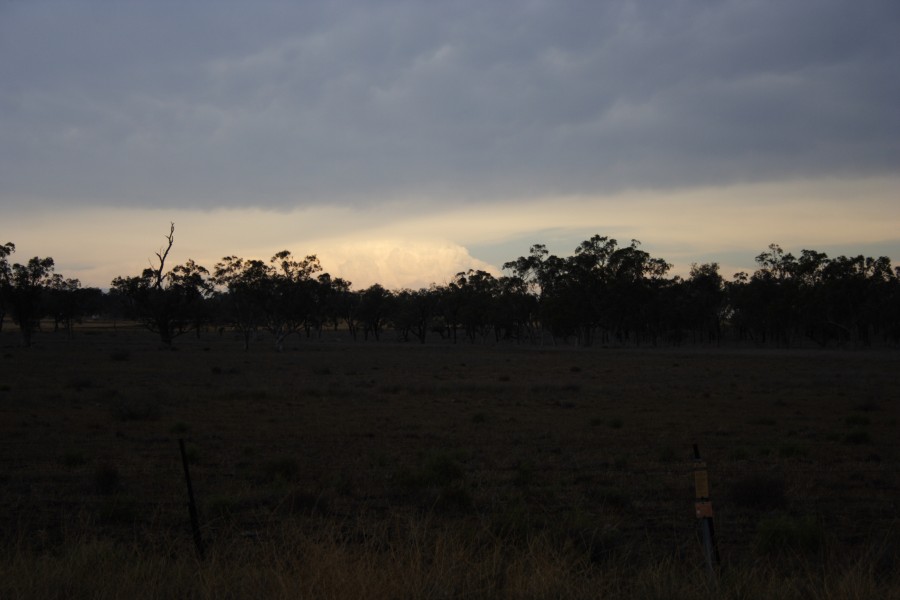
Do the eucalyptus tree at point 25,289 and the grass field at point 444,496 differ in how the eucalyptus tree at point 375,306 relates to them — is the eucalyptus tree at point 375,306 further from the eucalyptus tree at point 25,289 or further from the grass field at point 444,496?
the grass field at point 444,496

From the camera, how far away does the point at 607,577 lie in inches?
252

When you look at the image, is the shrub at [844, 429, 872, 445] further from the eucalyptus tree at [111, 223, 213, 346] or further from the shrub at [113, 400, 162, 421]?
the eucalyptus tree at [111, 223, 213, 346]

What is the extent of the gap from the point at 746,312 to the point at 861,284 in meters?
22.5

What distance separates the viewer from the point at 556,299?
331 feet

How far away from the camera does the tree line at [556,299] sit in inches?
3238

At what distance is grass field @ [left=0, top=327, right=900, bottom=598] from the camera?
607 centimetres

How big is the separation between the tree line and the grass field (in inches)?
2187

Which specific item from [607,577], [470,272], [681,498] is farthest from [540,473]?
[470,272]

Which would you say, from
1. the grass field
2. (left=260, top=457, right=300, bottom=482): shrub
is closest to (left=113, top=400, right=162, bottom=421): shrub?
the grass field

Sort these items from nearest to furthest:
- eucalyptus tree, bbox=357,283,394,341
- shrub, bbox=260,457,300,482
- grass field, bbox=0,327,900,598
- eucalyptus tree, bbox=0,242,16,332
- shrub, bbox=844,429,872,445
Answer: grass field, bbox=0,327,900,598 < shrub, bbox=260,457,300,482 < shrub, bbox=844,429,872,445 < eucalyptus tree, bbox=0,242,16,332 < eucalyptus tree, bbox=357,283,394,341

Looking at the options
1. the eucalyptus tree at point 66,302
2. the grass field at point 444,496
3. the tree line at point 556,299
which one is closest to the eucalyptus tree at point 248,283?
the tree line at point 556,299

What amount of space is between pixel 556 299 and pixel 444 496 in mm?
91510

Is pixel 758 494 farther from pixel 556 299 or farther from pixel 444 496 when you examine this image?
pixel 556 299

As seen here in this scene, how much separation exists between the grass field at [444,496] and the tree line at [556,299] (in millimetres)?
55562
